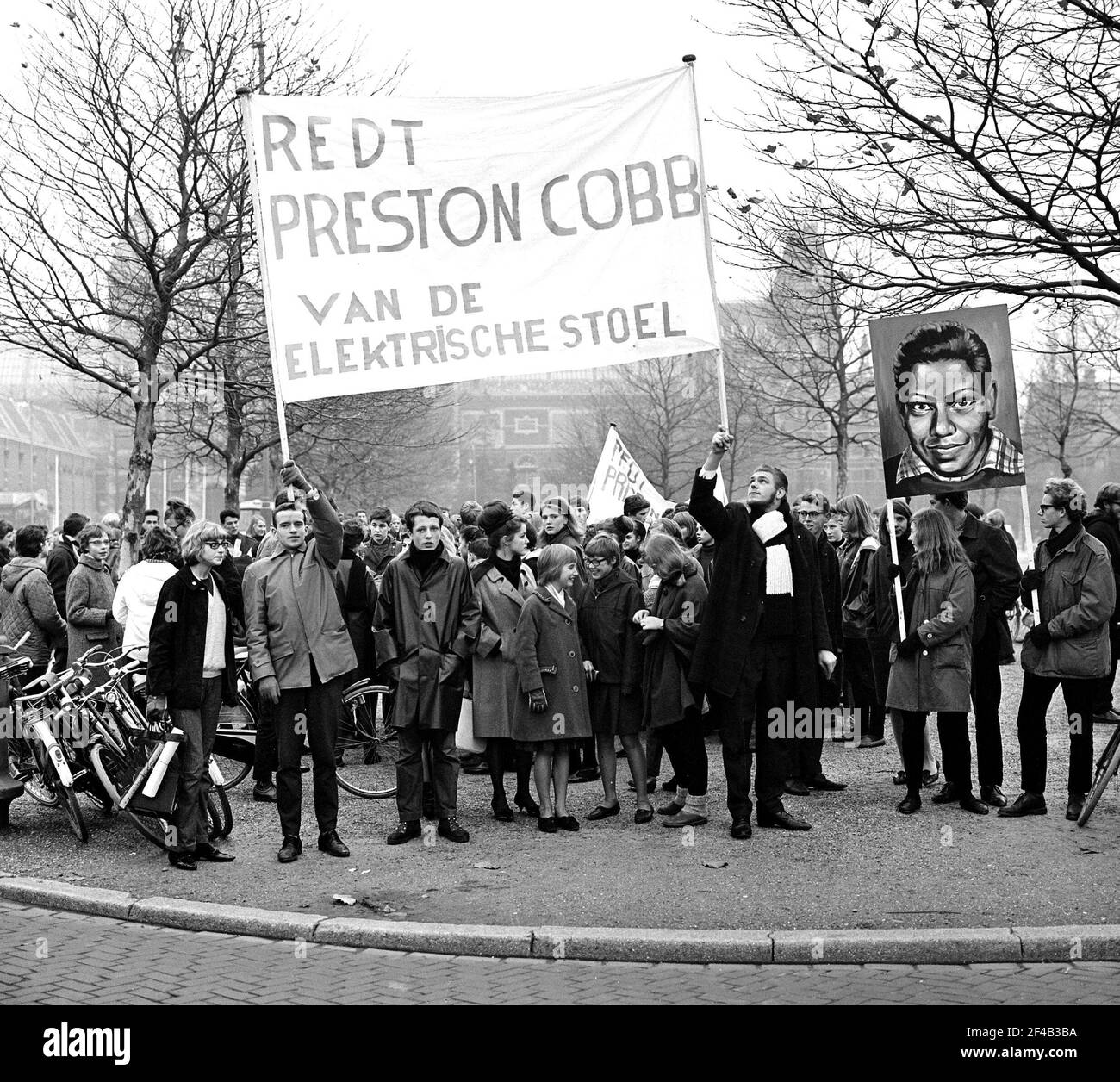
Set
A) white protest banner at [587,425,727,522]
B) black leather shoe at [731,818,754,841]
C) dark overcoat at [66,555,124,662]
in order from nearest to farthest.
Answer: black leather shoe at [731,818,754,841], dark overcoat at [66,555,124,662], white protest banner at [587,425,727,522]

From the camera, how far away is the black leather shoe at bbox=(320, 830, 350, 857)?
25.8 feet

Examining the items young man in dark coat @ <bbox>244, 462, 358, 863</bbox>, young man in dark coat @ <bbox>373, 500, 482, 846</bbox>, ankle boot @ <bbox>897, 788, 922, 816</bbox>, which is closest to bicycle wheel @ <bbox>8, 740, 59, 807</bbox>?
young man in dark coat @ <bbox>244, 462, 358, 863</bbox>

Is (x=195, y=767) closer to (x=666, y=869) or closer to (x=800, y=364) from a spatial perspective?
(x=666, y=869)

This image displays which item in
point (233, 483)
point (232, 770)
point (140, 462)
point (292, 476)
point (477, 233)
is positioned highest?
point (477, 233)

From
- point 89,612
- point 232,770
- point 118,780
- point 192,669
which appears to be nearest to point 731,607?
point 192,669

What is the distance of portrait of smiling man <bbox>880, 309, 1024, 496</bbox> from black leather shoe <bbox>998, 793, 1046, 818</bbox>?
201 centimetres

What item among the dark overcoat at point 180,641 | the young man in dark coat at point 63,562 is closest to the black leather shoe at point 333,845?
the dark overcoat at point 180,641

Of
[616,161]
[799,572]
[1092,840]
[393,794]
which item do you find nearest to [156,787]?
[393,794]

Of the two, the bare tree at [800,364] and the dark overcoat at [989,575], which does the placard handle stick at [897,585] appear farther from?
the bare tree at [800,364]

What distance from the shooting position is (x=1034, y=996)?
5.50 m

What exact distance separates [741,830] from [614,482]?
28.2 feet

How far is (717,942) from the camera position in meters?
6.05

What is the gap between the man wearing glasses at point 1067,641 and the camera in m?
8.22

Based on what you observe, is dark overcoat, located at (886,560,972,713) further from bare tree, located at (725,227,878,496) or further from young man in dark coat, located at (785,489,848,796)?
bare tree, located at (725,227,878,496)
